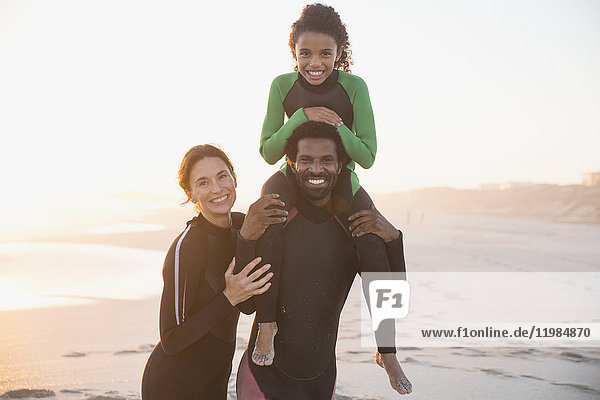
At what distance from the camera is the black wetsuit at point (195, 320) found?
3.00 m

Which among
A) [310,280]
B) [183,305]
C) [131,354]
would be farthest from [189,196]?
[131,354]

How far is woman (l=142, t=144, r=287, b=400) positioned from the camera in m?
2.84

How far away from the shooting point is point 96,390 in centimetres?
514

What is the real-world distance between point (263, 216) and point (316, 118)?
0.62 m

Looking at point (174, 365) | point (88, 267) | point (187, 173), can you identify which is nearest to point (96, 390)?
point (174, 365)

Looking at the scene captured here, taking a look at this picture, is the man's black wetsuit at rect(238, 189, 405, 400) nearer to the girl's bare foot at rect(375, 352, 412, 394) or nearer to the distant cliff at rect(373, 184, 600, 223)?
the girl's bare foot at rect(375, 352, 412, 394)

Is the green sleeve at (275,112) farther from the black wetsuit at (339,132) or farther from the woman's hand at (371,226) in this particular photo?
the woman's hand at (371,226)

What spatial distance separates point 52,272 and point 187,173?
974 centimetres

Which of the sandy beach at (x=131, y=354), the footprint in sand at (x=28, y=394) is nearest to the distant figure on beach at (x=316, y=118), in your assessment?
the sandy beach at (x=131, y=354)

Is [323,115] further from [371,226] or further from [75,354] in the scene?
[75,354]

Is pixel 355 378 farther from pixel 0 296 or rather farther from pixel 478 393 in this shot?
pixel 0 296

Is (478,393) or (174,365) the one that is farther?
(478,393)

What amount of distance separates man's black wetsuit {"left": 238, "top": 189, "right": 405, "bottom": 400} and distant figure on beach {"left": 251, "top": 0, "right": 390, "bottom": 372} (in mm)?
97

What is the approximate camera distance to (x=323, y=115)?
2928 millimetres
